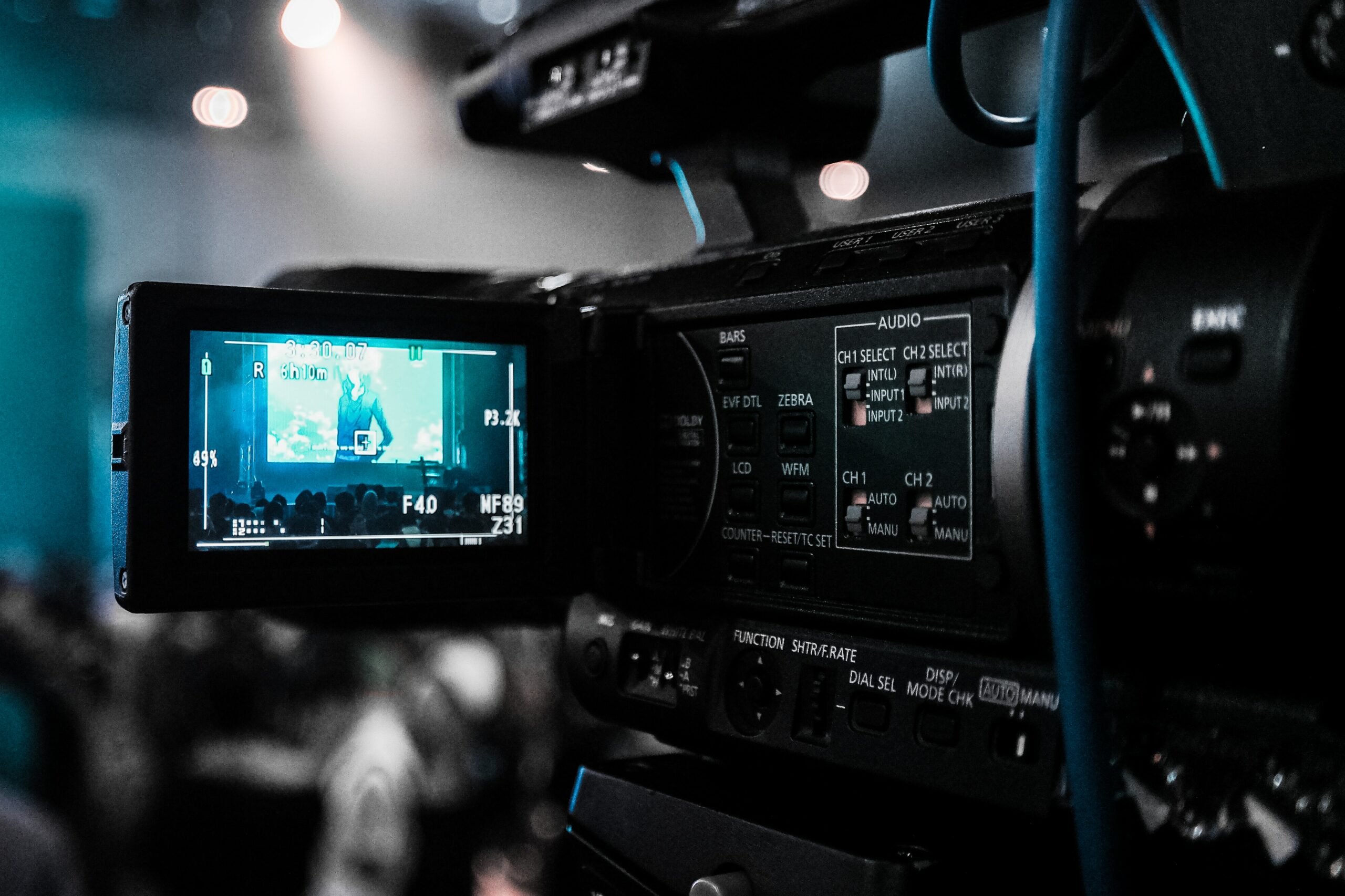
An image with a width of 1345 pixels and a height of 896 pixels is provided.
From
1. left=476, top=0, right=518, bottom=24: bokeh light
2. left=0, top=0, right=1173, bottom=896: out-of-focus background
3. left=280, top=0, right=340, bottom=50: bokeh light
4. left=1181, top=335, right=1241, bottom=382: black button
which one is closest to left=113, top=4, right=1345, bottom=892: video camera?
left=1181, top=335, right=1241, bottom=382: black button

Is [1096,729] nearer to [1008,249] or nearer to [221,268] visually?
[1008,249]

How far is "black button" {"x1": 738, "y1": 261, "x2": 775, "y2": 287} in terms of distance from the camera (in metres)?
0.63

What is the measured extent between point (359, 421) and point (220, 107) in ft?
11.0

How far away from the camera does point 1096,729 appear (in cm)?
38

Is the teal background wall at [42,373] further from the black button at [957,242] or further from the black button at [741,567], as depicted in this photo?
the black button at [957,242]

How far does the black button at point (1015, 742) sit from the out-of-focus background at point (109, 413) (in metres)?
1.42

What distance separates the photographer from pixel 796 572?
594mm

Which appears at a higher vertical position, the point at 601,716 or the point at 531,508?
the point at 531,508

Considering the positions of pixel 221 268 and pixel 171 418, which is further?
pixel 221 268

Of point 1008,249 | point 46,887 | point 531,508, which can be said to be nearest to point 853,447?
point 1008,249

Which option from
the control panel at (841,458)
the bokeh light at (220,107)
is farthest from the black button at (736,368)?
the bokeh light at (220,107)

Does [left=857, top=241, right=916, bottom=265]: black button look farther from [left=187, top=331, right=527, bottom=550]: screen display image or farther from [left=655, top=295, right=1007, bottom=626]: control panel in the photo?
[left=187, top=331, right=527, bottom=550]: screen display image

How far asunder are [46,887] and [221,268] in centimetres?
278

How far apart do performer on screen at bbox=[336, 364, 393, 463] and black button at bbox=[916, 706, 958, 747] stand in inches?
13.0
